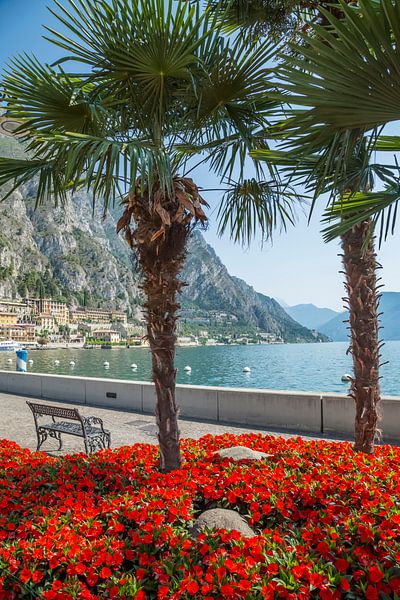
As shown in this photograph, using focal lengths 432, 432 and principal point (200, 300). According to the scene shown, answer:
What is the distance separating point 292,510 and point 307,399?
16.1ft

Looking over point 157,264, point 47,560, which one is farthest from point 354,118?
point 47,560

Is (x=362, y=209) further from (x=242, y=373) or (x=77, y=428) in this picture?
(x=242, y=373)

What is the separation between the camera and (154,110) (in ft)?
14.6

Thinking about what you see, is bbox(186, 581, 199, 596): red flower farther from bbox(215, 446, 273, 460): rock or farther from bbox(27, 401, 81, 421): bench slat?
bbox(27, 401, 81, 421): bench slat

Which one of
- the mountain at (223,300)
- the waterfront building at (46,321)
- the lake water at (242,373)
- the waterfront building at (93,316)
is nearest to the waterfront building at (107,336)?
the waterfront building at (93,316)

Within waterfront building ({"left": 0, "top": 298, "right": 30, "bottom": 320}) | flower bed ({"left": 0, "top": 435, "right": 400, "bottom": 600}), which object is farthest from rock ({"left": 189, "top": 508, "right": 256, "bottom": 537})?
waterfront building ({"left": 0, "top": 298, "right": 30, "bottom": 320})

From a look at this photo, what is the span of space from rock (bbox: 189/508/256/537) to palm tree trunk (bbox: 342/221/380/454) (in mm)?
2317

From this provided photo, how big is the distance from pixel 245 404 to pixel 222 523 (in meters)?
5.82

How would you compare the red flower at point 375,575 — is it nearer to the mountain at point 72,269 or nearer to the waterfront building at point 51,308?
the mountain at point 72,269

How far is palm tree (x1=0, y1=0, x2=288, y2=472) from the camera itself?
3.67m

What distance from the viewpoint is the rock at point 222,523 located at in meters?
3.29

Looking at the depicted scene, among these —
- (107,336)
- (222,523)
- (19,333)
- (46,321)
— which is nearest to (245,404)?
(222,523)

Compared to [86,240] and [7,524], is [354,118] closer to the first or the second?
[7,524]

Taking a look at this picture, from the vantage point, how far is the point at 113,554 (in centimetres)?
290
